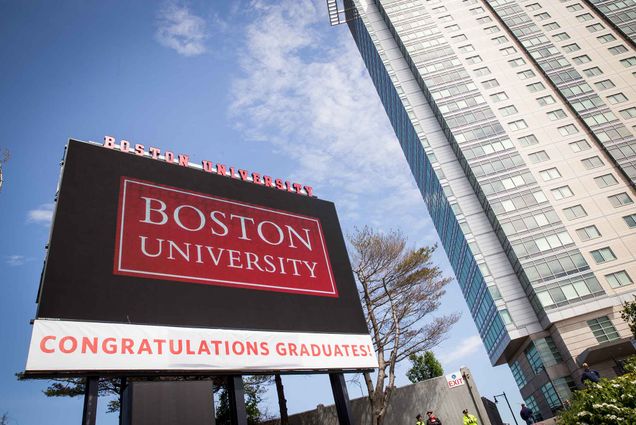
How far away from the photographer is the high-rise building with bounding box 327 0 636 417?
125 feet

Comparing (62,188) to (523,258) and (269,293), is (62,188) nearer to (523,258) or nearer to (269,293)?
(269,293)

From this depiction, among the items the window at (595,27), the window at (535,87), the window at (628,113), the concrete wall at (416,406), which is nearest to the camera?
the concrete wall at (416,406)

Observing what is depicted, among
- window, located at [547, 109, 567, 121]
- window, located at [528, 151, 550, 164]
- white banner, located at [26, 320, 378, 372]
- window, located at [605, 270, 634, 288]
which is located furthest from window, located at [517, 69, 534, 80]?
white banner, located at [26, 320, 378, 372]

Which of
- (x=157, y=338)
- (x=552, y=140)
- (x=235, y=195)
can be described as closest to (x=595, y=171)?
(x=552, y=140)

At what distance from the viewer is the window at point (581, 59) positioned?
5231cm

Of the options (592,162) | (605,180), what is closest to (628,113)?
(592,162)

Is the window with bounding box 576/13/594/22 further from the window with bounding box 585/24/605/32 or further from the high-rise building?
the window with bounding box 585/24/605/32

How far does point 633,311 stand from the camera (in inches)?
1008

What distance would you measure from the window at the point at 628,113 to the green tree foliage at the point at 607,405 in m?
52.7

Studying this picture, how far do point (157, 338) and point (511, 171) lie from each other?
156 ft

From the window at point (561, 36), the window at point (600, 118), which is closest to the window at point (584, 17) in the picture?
the window at point (561, 36)

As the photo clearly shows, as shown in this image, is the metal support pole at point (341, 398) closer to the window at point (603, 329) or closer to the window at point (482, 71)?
the window at point (603, 329)

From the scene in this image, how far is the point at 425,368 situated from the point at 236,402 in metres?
47.3

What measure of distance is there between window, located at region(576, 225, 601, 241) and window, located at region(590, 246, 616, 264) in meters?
1.52
